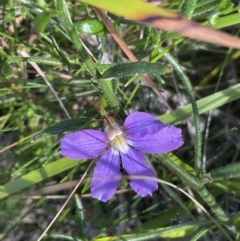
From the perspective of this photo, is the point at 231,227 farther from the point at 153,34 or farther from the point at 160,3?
the point at 160,3

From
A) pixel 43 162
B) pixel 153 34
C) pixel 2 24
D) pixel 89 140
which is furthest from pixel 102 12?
pixel 43 162

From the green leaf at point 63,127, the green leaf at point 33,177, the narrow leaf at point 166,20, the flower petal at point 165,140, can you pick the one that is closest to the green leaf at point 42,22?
the narrow leaf at point 166,20

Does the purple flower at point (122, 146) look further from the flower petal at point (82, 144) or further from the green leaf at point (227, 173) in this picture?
the green leaf at point (227, 173)

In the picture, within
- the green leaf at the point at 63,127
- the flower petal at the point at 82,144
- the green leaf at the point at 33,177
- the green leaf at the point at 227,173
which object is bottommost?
the green leaf at the point at 227,173

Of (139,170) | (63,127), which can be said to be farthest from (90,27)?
(139,170)

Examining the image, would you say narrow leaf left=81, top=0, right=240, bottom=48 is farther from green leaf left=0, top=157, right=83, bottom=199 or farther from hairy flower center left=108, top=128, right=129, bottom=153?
green leaf left=0, top=157, right=83, bottom=199

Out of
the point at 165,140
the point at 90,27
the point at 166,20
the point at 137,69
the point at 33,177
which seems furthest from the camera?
the point at 33,177

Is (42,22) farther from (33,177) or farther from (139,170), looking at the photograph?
(33,177)
